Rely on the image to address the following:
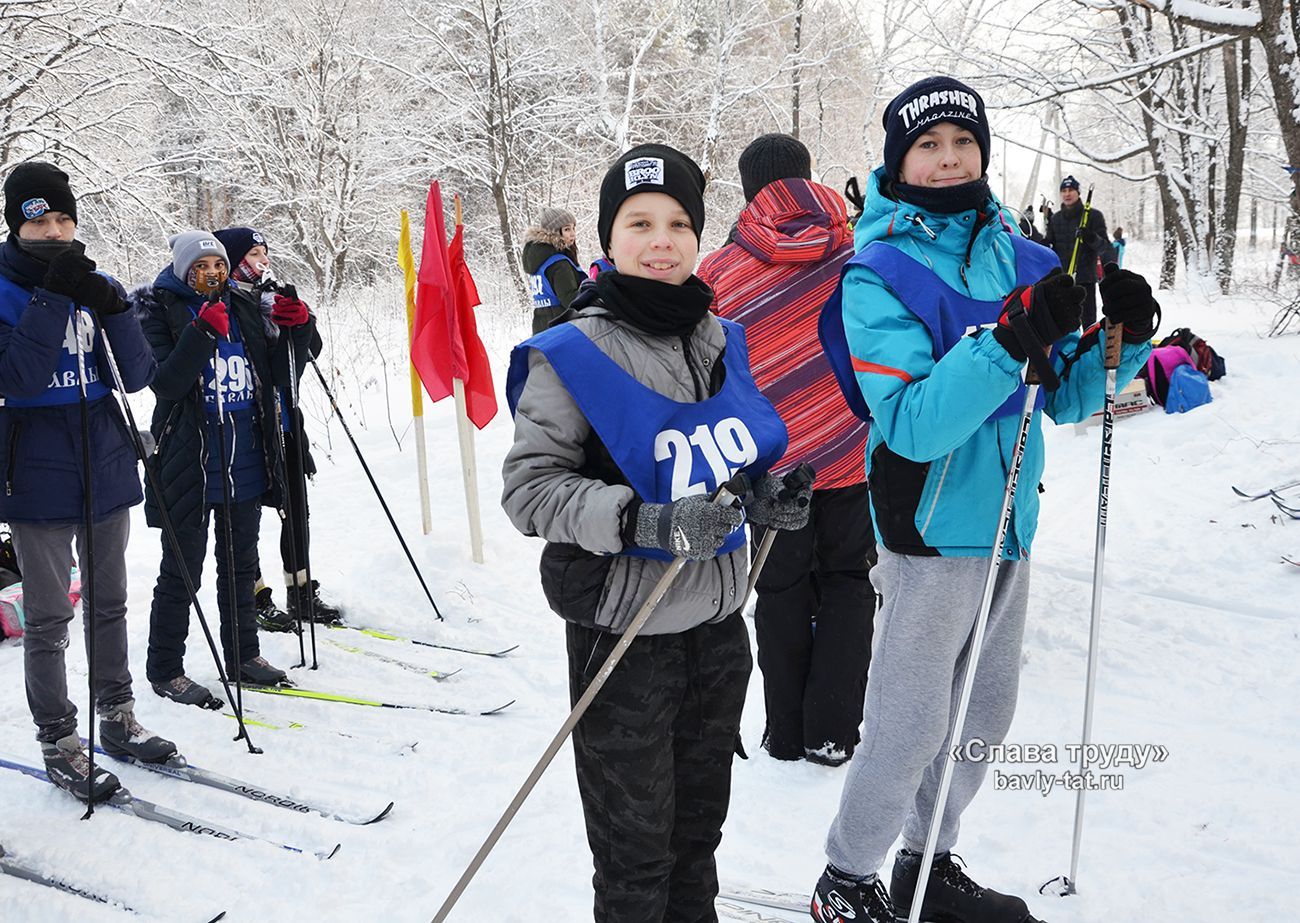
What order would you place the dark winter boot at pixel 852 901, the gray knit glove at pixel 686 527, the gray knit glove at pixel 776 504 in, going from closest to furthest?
the gray knit glove at pixel 686 527, the gray knit glove at pixel 776 504, the dark winter boot at pixel 852 901

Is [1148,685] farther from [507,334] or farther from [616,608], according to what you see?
[507,334]

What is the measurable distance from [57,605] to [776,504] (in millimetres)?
2821

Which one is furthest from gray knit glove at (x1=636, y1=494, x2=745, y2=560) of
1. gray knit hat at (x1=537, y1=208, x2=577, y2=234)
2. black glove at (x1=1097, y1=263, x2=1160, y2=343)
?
gray knit hat at (x1=537, y1=208, x2=577, y2=234)

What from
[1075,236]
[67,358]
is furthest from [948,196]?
[1075,236]

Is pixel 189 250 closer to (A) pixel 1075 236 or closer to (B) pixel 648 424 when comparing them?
(B) pixel 648 424

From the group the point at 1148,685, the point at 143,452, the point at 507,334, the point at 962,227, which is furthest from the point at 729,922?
the point at 507,334

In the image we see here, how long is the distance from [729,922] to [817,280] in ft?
7.05

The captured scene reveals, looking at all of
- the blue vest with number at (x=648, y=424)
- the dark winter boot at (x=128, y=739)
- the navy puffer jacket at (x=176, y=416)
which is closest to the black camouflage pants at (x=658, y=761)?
the blue vest with number at (x=648, y=424)

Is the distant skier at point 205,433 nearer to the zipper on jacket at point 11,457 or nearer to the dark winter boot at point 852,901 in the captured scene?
the zipper on jacket at point 11,457

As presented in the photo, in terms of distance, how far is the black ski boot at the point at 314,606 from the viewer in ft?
15.5

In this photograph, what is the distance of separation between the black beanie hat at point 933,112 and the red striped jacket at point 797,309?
3.13ft

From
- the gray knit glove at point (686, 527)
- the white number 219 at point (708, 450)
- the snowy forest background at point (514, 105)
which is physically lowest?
the gray knit glove at point (686, 527)

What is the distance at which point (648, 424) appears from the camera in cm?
182

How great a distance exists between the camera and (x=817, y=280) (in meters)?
3.13
